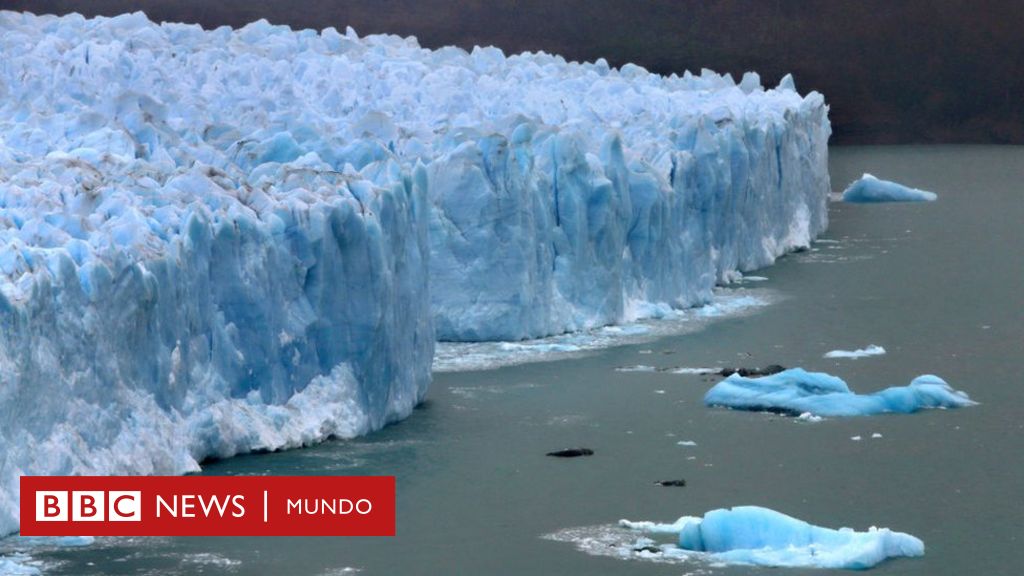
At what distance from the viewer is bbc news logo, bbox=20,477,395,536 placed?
6.39 meters

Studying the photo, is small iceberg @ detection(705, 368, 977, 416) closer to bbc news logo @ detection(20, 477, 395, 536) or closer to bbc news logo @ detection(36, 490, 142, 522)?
bbc news logo @ detection(20, 477, 395, 536)

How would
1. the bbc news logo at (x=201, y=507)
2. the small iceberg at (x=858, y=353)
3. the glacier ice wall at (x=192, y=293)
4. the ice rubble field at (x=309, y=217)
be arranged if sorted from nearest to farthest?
the bbc news logo at (x=201, y=507)
the glacier ice wall at (x=192, y=293)
the ice rubble field at (x=309, y=217)
the small iceberg at (x=858, y=353)

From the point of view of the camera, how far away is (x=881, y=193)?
20.5 metres

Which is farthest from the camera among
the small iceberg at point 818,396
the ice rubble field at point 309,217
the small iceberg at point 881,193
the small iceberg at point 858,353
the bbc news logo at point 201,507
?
the small iceberg at point 881,193

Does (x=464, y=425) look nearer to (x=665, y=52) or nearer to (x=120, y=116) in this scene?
(x=120, y=116)

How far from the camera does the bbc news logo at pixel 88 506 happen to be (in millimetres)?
6355

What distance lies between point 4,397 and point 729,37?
85.8 ft

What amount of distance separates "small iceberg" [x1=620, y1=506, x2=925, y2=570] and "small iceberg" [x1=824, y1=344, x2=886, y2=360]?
4000 millimetres

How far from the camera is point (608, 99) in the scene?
14.5m

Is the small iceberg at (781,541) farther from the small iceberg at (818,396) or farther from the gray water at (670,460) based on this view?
the small iceberg at (818,396)

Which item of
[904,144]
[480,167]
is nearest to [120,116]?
[480,167]

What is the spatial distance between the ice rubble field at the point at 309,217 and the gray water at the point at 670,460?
0.42 m

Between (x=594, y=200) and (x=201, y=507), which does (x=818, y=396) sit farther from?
(x=201, y=507)

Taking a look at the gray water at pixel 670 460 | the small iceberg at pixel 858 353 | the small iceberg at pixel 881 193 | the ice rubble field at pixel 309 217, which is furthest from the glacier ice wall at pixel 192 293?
the small iceberg at pixel 881 193
